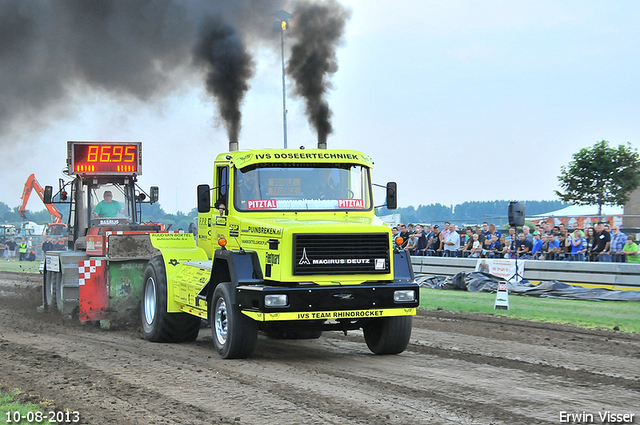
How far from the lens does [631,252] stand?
52.8 ft

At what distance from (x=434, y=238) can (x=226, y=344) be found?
45.5ft

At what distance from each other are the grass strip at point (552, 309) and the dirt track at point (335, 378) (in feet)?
4.02

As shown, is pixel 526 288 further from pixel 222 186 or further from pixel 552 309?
pixel 222 186

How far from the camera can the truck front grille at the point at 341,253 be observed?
810cm

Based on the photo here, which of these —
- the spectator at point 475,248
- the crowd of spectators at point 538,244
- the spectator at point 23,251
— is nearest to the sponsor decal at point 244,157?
the crowd of spectators at point 538,244

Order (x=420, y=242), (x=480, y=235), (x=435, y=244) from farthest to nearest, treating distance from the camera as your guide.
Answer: (x=420, y=242), (x=435, y=244), (x=480, y=235)

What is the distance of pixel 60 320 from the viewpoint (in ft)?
41.4

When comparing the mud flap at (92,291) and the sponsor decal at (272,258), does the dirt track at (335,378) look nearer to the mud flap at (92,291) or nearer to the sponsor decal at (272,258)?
the mud flap at (92,291)

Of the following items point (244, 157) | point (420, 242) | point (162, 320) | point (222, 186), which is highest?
point (244, 157)

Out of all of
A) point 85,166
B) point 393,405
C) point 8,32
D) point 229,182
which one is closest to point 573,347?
point 393,405

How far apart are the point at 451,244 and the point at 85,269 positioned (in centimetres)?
1157

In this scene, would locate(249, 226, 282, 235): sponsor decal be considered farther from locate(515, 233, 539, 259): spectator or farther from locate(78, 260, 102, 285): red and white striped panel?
locate(515, 233, 539, 259): spectator

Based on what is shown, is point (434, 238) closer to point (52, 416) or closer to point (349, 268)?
point (349, 268)

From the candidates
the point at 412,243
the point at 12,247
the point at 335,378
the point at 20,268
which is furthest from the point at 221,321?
the point at 12,247
